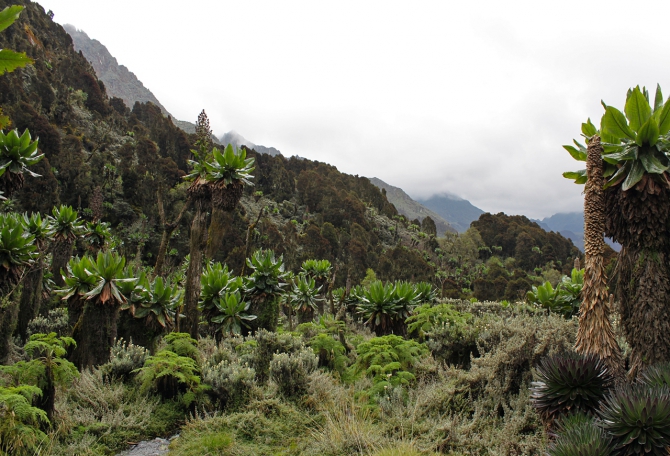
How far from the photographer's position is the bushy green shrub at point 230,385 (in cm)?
568

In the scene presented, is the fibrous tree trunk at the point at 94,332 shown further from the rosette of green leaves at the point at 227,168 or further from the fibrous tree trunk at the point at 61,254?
the fibrous tree trunk at the point at 61,254

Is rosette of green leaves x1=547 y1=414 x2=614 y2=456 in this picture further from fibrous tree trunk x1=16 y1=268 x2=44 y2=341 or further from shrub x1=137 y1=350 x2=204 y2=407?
Result: fibrous tree trunk x1=16 y1=268 x2=44 y2=341

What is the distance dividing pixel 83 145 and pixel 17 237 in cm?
4041

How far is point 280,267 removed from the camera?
958 cm

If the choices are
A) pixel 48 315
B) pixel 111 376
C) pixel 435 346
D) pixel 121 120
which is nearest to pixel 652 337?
pixel 435 346

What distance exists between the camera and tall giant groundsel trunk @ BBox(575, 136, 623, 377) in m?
3.58

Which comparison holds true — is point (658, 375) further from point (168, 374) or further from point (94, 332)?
point (94, 332)

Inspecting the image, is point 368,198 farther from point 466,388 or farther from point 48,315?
point 466,388

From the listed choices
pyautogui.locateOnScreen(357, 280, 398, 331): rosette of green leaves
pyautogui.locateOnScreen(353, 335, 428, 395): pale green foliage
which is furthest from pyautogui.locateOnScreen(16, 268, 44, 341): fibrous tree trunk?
pyautogui.locateOnScreen(353, 335, 428, 395): pale green foliage

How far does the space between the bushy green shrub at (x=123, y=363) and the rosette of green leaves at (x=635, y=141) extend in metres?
6.89

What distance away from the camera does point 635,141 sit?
386 cm

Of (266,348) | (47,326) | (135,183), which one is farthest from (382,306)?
(135,183)

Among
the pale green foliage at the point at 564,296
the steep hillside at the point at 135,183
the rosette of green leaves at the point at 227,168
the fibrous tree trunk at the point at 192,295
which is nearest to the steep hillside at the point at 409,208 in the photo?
the steep hillside at the point at 135,183

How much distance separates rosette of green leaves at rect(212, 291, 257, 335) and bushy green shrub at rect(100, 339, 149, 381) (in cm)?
228
